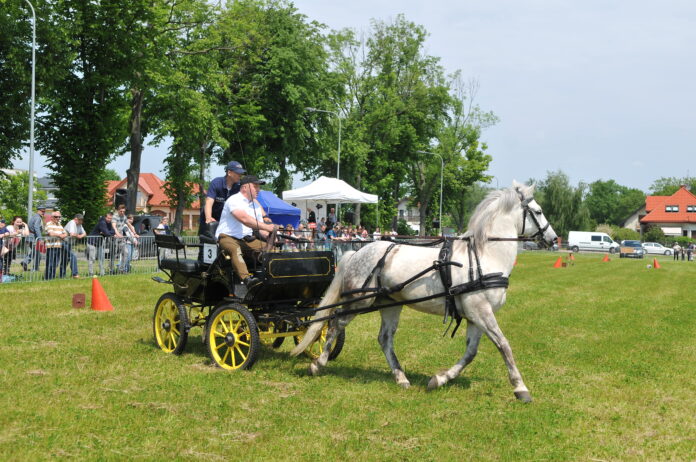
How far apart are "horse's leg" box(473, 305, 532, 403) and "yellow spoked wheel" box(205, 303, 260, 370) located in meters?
2.40

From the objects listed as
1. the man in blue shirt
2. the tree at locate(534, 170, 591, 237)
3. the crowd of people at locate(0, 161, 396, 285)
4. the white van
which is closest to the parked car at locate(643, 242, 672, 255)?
the white van

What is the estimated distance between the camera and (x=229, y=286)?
7.64 m

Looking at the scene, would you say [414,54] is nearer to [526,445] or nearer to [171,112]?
[171,112]

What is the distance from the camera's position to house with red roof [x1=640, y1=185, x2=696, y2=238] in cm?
9681

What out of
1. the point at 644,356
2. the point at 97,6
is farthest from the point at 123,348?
the point at 97,6

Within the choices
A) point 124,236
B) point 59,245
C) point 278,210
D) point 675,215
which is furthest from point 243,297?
point 675,215

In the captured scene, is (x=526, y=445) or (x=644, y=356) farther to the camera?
(x=644, y=356)

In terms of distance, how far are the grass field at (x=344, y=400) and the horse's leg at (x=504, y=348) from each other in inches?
6.3

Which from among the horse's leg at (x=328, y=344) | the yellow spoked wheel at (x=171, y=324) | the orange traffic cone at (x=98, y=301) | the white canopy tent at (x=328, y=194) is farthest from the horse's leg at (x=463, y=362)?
the white canopy tent at (x=328, y=194)

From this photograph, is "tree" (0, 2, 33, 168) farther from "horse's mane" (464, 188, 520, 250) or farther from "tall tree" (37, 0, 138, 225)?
"horse's mane" (464, 188, 520, 250)

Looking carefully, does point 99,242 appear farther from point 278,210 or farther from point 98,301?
point 278,210

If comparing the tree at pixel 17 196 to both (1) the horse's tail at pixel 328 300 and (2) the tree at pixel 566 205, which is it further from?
(1) the horse's tail at pixel 328 300

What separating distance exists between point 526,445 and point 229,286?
3.85m

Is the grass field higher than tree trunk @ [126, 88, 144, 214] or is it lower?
lower
